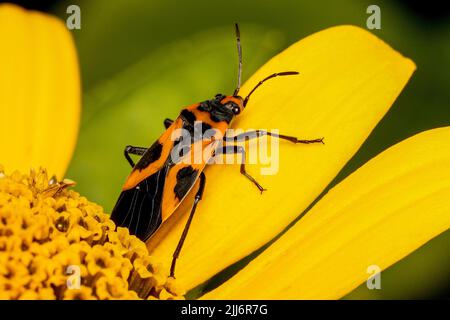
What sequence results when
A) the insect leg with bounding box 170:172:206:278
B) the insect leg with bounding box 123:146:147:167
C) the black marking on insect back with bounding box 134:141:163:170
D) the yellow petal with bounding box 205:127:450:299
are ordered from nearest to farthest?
1. the yellow petal with bounding box 205:127:450:299
2. the insect leg with bounding box 170:172:206:278
3. the black marking on insect back with bounding box 134:141:163:170
4. the insect leg with bounding box 123:146:147:167

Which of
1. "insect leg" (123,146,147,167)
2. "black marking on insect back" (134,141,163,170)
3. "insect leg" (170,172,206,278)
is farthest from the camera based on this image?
"insect leg" (123,146,147,167)

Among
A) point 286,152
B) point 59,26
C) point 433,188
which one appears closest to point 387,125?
point 286,152

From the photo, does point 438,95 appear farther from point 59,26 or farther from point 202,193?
point 59,26

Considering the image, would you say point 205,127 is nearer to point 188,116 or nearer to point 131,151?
point 188,116

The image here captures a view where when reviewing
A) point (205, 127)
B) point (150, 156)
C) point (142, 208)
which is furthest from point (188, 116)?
point (142, 208)

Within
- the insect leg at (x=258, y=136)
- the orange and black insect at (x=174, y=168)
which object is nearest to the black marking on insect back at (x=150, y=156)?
the orange and black insect at (x=174, y=168)

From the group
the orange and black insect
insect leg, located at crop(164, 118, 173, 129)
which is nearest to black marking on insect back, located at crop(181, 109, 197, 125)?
the orange and black insect

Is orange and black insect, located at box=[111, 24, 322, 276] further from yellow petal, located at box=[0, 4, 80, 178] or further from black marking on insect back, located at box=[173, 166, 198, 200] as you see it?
yellow petal, located at box=[0, 4, 80, 178]
